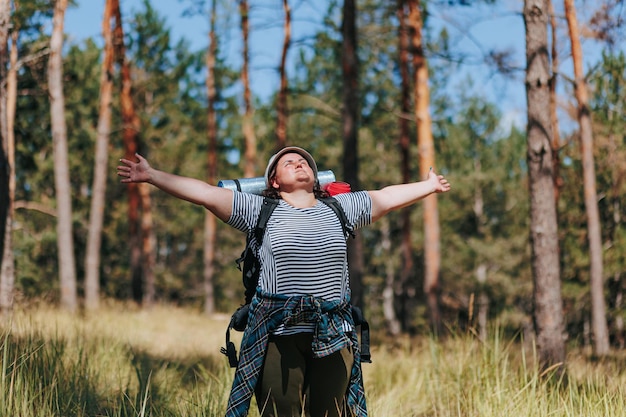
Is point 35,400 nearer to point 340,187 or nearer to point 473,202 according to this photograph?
point 340,187

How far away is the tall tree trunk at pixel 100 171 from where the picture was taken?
15.8 metres

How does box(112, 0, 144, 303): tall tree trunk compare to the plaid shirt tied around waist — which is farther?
box(112, 0, 144, 303): tall tree trunk

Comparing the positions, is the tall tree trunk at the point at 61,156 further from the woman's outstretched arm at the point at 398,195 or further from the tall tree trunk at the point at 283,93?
the woman's outstretched arm at the point at 398,195

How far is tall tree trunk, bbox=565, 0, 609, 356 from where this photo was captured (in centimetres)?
1578

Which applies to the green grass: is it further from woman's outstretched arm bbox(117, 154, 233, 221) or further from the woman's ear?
the woman's ear

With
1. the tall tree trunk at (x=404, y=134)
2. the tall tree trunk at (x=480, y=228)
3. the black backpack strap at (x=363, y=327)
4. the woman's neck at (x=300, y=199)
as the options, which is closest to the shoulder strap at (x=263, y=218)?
the woman's neck at (x=300, y=199)

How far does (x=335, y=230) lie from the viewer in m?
3.32

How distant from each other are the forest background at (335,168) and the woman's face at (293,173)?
42.0ft

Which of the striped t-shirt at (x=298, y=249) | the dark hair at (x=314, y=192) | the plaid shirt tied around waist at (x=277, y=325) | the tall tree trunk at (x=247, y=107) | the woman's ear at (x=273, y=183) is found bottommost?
the plaid shirt tied around waist at (x=277, y=325)

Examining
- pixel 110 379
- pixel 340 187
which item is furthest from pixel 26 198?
pixel 340 187

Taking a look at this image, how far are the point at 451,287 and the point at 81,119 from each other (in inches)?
757

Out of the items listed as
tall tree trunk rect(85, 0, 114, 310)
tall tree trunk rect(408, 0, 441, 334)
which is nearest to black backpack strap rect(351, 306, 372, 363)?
tall tree trunk rect(408, 0, 441, 334)

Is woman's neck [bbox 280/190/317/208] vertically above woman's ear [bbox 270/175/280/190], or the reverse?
woman's ear [bbox 270/175/280/190]

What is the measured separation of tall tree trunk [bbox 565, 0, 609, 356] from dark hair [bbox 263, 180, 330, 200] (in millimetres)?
13597
